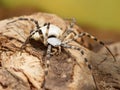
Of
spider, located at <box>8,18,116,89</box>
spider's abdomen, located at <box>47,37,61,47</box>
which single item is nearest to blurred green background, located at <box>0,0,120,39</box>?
spider, located at <box>8,18,116,89</box>

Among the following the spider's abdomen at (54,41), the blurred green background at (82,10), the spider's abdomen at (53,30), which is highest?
the blurred green background at (82,10)

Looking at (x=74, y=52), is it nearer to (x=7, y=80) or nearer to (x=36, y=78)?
(x=36, y=78)

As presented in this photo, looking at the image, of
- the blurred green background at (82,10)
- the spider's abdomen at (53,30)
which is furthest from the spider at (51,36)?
the blurred green background at (82,10)

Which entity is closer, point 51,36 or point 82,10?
point 51,36

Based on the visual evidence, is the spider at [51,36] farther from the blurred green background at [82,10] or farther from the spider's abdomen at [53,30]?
the blurred green background at [82,10]

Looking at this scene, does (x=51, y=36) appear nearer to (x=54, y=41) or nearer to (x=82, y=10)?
(x=54, y=41)

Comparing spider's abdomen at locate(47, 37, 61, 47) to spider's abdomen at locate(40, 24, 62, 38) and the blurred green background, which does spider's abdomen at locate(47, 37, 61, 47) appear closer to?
spider's abdomen at locate(40, 24, 62, 38)

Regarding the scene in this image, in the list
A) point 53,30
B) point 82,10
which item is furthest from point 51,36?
point 82,10

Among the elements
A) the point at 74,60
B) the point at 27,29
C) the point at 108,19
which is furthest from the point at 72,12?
the point at 74,60
